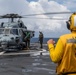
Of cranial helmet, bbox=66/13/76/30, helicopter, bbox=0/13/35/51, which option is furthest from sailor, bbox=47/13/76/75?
helicopter, bbox=0/13/35/51

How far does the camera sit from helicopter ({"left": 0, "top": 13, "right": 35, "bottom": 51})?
1076 inches

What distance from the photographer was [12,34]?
28922 mm

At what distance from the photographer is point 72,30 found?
4023 millimetres

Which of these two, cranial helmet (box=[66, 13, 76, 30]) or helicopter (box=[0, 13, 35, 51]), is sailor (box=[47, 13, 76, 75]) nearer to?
cranial helmet (box=[66, 13, 76, 30])

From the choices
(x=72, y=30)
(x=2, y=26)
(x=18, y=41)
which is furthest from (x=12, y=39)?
(x=72, y=30)

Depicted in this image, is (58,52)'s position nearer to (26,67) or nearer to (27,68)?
(27,68)

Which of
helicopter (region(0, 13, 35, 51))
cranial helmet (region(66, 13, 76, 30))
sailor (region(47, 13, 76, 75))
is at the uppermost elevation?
cranial helmet (region(66, 13, 76, 30))

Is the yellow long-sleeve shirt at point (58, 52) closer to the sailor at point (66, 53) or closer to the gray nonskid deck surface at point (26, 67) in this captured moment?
the sailor at point (66, 53)

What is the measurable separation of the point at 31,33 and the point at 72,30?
1097 inches

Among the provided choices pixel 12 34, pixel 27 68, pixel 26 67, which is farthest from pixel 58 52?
pixel 12 34

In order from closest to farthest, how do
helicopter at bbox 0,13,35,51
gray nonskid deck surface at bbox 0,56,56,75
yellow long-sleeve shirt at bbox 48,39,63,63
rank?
yellow long-sleeve shirt at bbox 48,39,63,63
gray nonskid deck surface at bbox 0,56,56,75
helicopter at bbox 0,13,35,51

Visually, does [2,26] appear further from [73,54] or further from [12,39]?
[73,54]

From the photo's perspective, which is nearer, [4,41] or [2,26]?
[4,41]

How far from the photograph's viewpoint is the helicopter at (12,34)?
27328mm
